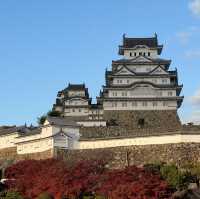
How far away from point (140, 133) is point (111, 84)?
13.5 m

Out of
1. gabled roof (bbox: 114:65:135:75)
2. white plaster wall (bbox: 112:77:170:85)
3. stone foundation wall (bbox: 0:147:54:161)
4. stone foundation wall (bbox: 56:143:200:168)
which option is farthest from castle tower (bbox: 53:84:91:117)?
stone foundation wall (bbox: 56:143:200:168)

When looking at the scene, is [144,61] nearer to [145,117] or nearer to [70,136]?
[145,117]

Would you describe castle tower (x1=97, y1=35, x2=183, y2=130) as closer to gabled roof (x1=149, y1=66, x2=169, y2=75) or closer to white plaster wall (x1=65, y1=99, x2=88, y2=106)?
gabled roof (x1=149, y1=66, x2=169, y2=75)

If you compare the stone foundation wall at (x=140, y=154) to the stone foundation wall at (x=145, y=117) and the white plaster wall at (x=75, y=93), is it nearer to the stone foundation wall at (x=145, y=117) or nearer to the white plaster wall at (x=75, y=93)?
the stone foundation wall at (x=145, y=117)

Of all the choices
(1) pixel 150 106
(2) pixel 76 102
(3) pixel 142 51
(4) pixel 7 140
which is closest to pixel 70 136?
(4) pixel 7 140

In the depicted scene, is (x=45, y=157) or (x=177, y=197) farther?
(x=45, y=157)

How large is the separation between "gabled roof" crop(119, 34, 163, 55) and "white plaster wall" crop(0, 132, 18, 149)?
15328 millimetres

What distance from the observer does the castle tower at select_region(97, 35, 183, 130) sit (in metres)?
53.4

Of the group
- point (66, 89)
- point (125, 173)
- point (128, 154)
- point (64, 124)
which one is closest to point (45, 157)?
point (64, 124)

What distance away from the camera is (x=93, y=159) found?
42.1m

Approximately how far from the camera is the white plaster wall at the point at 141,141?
136ft

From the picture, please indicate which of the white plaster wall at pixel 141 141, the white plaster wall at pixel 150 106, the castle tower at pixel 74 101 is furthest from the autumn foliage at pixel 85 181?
the castle tower at pixel 74 101

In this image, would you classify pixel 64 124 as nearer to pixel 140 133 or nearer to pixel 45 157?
pixel 45 157

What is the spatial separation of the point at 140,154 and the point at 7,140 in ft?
39.7
